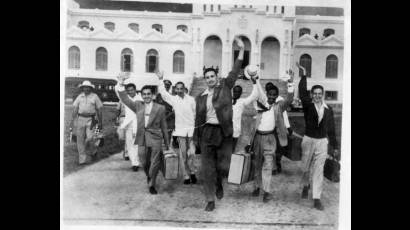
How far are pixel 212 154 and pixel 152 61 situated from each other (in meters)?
1.58

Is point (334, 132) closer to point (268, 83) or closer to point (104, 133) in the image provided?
point (268, 83)

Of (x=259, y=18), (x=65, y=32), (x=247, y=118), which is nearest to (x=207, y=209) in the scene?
(x=247, y=118)

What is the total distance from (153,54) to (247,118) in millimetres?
1594

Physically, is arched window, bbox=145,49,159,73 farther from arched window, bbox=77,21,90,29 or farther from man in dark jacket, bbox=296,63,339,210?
man in dark jacket, bbox=296,63,339,210

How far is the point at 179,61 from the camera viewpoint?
17.8ft

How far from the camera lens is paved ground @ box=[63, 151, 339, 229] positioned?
5086 millimetres

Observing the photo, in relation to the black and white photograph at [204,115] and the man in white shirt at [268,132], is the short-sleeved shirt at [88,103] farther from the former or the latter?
the man in white shirt at [268,132]

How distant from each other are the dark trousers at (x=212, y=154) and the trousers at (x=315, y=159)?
3.44 feet

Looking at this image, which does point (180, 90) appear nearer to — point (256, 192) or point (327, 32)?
point (256, 192)

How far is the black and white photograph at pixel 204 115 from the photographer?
16.6 feet

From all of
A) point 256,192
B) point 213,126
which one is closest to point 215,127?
point 213,126

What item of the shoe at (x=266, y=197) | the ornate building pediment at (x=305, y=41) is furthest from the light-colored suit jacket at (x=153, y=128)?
the ornate building pediment at (x=305, y=41)

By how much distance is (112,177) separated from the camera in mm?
5277

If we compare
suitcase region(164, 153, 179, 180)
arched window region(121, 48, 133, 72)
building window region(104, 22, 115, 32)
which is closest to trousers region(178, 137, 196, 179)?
suitcase region(164, 153, 179, 180)
